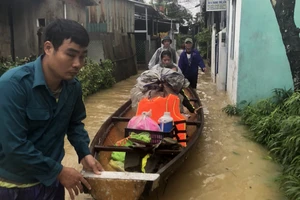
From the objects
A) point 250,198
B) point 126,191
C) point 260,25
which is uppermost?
point 260,25

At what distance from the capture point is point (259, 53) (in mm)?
7047

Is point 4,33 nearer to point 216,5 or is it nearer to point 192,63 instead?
point 192,63

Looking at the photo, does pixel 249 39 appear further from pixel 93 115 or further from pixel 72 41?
pixel 72 41

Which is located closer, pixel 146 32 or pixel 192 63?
pixel 192 63

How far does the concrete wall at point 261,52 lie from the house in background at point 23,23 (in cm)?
581

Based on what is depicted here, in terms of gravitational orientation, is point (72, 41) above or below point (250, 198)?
above

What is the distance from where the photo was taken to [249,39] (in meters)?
7.04

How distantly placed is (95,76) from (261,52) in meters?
5.83

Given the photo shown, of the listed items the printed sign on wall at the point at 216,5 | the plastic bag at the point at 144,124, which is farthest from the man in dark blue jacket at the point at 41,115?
the printed sign on wall at the point at 216,5

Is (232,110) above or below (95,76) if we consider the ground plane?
below

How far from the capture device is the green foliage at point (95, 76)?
10.2m

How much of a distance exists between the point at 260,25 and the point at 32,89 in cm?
637

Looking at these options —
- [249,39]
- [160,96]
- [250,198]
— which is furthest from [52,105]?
[249,39]

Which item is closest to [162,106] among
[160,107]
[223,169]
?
[160,107]
